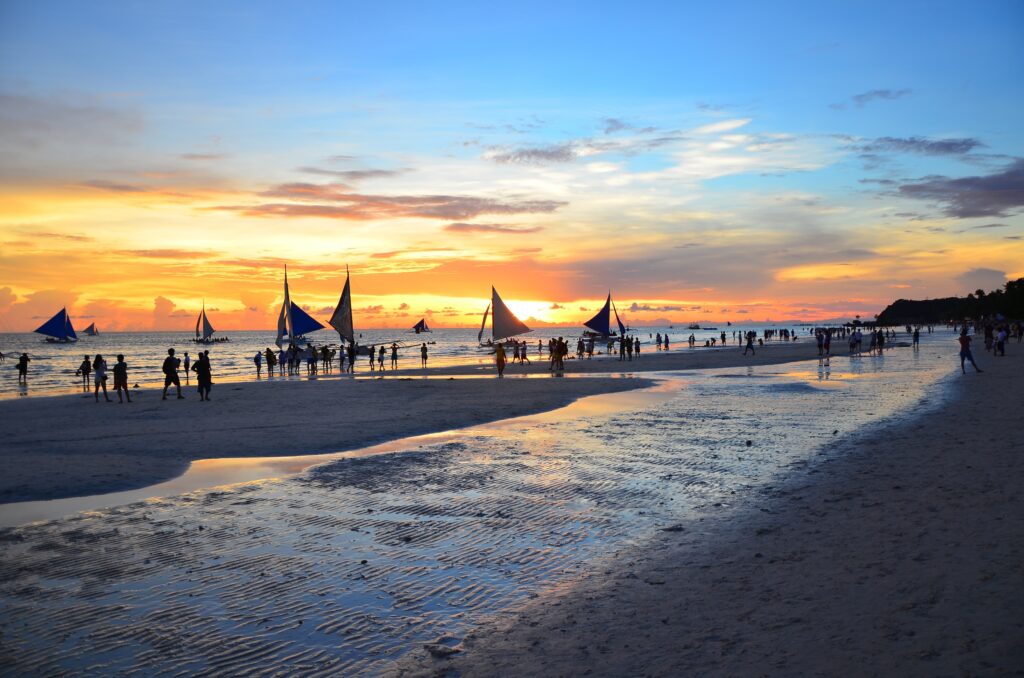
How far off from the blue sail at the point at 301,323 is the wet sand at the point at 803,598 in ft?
168

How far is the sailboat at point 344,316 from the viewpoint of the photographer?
156ft

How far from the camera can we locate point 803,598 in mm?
5656

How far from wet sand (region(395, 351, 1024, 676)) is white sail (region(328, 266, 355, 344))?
41.3 metres

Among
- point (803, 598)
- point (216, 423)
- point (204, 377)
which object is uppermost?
point (204, 377)

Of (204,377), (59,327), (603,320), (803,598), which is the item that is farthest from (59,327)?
(803,598)

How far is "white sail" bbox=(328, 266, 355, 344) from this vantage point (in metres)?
47.5

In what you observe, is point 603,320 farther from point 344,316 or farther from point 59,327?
point 59,327

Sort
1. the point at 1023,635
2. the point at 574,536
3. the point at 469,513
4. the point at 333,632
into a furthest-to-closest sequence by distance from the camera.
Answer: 1. the point at 469,513
2. the point at 574,536
3. the point at 333,632
4. the point at 1023,635

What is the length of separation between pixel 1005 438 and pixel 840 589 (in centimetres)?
916

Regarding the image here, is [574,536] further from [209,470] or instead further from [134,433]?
[134,433]

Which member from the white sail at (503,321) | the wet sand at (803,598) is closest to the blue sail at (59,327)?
the white sail at (503,321)

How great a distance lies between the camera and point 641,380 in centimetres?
3177

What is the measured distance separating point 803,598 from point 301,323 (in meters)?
55.0

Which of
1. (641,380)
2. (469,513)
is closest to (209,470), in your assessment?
(469,513)
